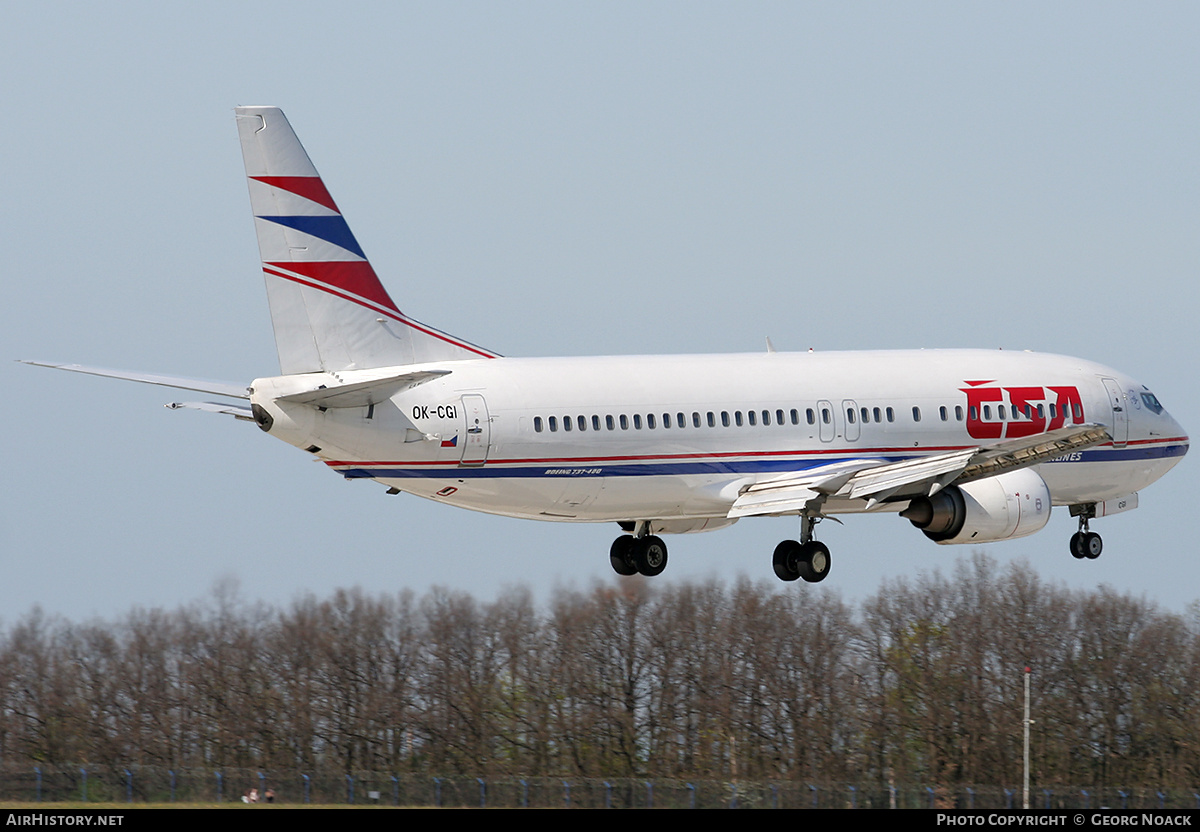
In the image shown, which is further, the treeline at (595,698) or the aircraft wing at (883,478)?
the treeline at (595,698)

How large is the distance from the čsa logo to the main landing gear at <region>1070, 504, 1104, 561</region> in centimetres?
358

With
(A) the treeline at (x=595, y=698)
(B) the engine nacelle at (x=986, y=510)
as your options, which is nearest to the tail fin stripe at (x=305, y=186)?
(B) the engine nacelle at (x=986, y=510)

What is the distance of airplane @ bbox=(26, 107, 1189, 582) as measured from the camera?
151ft

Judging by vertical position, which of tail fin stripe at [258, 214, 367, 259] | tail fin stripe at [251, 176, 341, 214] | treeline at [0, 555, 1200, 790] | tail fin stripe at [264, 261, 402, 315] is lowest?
treeline at [0, 555, 1200, 790]

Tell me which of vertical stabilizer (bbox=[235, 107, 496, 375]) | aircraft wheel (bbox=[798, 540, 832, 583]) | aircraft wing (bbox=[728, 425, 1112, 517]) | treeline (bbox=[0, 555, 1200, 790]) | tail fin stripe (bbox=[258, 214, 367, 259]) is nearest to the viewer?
vertical stabilizer (bbox=[235, 107, 496, 375])

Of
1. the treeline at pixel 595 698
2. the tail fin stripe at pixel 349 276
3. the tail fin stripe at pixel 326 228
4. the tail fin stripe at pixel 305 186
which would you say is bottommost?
the treeline at pixel 595 698

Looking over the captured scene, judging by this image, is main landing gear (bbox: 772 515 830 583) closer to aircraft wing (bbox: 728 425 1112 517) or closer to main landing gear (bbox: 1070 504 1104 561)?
aircraft wing (bbox: 728 425 1112 517)

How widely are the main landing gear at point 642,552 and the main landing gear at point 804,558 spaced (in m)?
4.08

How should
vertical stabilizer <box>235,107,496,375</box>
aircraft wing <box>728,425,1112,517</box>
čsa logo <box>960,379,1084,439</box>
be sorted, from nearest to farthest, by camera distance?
vertical stabilizer <box>235,107,496,375</box> → aircraft wing <box>728,425,1112,517</box> → čsa logo <box>960,379,1084,439</box>

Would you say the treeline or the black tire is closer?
the black tire

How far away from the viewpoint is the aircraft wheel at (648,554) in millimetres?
54000

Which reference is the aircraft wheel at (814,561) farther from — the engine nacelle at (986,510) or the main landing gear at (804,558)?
the engine nacelle at (986,510)

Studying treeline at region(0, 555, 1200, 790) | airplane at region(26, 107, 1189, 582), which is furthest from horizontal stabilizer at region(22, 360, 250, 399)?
treeline at region(0, 555, 1200, 790)
